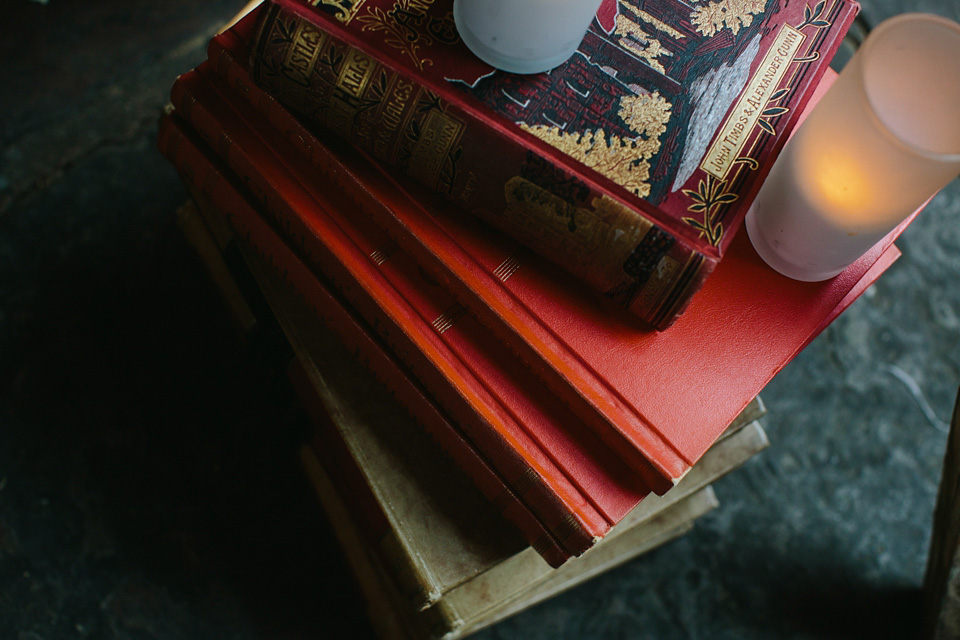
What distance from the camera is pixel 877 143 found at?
1.25 feet

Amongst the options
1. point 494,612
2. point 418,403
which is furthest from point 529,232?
point 494,612

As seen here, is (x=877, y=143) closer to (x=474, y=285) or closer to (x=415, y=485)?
(x=474, y=285)

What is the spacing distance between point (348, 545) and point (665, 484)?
40 cm

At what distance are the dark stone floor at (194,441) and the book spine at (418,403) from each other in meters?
0.21

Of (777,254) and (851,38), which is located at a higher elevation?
(851,38)

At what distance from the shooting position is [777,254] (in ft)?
1.59

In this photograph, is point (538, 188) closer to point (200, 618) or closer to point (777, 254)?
point (777, 254)

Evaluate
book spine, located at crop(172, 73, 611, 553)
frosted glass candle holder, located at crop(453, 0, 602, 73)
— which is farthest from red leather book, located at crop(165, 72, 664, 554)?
frosted glass candle holder, located at crop(453, 0, 602, 73)

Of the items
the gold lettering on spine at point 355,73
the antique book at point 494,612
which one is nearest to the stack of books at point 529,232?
the gold lettering on spine at point 355,73

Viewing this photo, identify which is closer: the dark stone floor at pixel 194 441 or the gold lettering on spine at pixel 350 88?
the gold lettering on spine at pixel 350 88

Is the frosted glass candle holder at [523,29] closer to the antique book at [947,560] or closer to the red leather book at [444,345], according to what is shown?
the red leather book at [444,345]

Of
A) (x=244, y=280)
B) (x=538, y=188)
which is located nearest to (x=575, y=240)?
(x=538, y=188)

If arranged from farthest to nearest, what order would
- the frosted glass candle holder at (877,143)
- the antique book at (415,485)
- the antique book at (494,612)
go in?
1. the antique book at (494,612)
2. the antique book at (415,485)
3. the frosted glass candle holder at (877,143)

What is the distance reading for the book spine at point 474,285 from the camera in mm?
458
